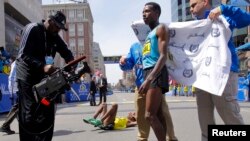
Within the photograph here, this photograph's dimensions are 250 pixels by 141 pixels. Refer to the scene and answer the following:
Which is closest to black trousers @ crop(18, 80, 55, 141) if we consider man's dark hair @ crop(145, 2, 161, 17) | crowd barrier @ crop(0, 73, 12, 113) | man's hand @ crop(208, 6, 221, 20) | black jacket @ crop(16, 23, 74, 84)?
black jacket @ crop(16, 23, 74, 84)

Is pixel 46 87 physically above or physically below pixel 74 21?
below

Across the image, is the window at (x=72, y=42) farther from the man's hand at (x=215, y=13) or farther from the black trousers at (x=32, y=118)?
the man's hand at (x=215, y=13)

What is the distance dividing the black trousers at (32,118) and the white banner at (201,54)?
1.56 m

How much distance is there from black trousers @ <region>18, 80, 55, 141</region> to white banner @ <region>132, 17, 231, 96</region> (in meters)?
1.56

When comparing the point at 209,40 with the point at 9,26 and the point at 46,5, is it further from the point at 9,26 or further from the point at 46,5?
the point at 46,5

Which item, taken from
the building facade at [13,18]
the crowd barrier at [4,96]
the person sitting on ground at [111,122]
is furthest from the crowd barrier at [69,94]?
the building facade at [13,18]

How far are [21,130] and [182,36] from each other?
2118 millimetres

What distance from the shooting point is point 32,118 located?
14.5 ft

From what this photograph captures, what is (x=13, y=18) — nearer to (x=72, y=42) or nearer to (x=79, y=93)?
(x=79, y=93)

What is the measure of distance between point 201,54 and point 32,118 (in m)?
1.98

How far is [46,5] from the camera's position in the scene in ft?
429

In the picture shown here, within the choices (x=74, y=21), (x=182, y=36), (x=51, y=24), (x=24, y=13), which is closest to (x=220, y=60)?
(x=182, y=36)

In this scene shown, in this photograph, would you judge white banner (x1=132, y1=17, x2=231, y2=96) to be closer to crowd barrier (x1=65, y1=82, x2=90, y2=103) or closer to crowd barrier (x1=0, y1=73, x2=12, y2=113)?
crowd barrier (x1=0, y1=73, x2=12, y2=113)

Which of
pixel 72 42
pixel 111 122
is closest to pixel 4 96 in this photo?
pixel 111 122
